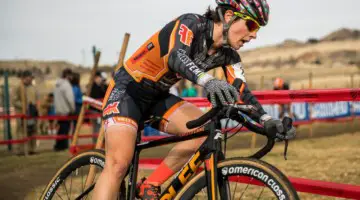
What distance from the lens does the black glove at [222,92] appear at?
3.17m

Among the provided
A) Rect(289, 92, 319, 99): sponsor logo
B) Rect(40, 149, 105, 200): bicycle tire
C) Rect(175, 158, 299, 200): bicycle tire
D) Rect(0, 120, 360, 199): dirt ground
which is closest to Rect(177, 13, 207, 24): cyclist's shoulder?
Rect(175, 158, 299, 200): bicycle tire

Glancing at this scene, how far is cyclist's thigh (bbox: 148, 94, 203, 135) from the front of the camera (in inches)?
162

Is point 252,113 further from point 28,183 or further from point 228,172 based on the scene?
point 28,183

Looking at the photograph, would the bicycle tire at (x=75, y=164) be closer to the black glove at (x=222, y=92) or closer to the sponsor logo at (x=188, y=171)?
the sponsor logo at (x=188, y=171)

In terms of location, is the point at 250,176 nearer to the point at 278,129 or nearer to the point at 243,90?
the point at 278,129

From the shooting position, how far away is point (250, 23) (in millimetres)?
3666

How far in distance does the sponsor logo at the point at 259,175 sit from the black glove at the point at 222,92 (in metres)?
0.38

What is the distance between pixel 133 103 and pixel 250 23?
100 centimetres

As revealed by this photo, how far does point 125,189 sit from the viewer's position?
4.19 m

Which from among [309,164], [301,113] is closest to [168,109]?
[309,164]

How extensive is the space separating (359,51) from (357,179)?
346 ft

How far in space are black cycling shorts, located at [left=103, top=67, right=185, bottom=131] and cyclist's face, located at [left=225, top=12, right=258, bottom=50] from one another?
70cm

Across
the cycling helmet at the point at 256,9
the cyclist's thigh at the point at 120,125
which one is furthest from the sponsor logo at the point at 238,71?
the cyclist's thigh at the point at 120,125

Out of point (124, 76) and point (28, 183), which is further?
point (28, 183)
